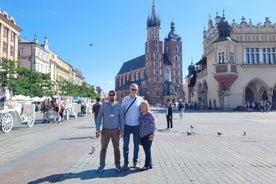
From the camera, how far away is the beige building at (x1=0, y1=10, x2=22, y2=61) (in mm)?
51969

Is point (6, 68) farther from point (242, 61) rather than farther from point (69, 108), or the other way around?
point (242, 61)

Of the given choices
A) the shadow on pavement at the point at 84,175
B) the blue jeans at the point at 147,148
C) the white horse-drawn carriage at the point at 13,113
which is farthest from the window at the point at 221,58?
the shadow on pavement at the point at 84,175

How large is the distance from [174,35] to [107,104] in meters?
120

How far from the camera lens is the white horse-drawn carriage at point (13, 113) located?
44.1 feet

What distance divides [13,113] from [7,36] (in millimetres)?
45719

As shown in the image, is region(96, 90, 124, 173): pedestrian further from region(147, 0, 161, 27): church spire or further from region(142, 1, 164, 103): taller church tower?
region(147, 0, 161, 27): church spire

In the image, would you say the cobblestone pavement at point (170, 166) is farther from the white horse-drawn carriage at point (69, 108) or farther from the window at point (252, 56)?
the window at point (252, 56)

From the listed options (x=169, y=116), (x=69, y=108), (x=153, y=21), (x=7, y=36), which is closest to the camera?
(x=169, y=116)

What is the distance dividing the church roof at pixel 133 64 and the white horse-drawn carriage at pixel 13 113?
115 meters

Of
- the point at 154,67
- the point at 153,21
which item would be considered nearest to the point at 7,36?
the point at 154,67

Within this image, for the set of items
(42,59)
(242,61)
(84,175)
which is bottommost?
(84,175)

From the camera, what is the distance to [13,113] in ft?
48.0

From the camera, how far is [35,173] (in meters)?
6.25

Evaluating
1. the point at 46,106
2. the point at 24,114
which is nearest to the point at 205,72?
the point at 46,106
